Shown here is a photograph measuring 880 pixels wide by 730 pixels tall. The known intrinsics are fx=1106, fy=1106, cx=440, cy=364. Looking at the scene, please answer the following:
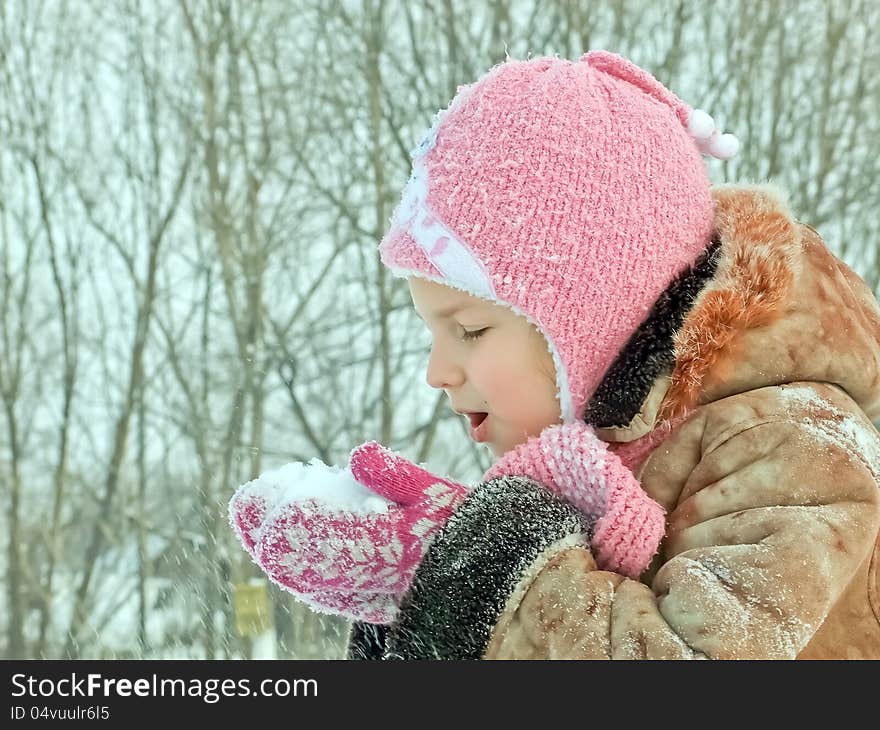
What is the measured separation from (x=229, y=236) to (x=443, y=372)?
4.87 meters

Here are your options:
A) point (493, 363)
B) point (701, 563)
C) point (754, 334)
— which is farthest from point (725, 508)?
point (493, 363)

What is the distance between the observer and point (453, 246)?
4.37ft

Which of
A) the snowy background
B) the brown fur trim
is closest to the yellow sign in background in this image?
the snowy background

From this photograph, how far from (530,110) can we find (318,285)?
468 centimetres

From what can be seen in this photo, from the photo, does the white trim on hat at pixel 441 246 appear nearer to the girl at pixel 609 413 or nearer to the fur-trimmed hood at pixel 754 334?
the girl at pixel 609 413

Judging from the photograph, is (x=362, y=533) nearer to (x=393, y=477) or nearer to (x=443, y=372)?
(x=393, y=477)

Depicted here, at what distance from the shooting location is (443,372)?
136 cm

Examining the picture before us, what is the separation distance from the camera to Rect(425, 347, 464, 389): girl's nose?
136 cm

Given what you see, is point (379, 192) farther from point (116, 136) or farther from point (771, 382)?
point (771, 382)

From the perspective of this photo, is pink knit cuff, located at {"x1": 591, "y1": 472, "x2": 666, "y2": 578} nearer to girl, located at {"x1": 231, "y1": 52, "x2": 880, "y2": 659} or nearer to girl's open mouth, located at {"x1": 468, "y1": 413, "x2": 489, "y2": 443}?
girl, located at {"x1": 231, "y1": 52, "x2": 880, "y2": 659}

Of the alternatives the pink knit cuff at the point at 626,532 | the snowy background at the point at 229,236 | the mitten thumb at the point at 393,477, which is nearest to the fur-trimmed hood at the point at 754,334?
the pink knit cuff at the point at 626,532

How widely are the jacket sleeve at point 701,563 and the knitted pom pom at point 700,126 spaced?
1.29 ft

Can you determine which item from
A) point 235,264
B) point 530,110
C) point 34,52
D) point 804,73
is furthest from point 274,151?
point 530,110

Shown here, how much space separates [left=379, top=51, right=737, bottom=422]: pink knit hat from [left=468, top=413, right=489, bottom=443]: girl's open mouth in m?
0.12
